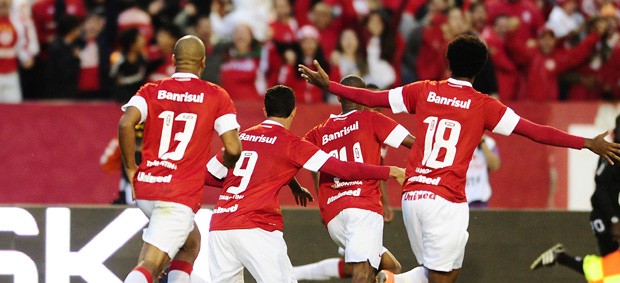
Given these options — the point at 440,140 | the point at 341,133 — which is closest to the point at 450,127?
the point at 440,140

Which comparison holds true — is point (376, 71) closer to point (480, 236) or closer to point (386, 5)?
point (386, 5)

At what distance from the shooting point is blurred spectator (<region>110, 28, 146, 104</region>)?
14.9 meters

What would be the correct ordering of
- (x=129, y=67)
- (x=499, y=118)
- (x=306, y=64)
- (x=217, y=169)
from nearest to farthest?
(x=499, y=118) < (x=217, y=169) < (x=129, y=67) < (x=306, y=64)

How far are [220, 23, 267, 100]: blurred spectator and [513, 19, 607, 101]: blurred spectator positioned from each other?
3.36 meters

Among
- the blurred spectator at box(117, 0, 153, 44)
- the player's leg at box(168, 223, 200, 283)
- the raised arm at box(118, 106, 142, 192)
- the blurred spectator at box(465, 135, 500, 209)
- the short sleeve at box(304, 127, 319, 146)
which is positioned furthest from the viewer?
the blurred spectator at box(117, 0, 153, 44)

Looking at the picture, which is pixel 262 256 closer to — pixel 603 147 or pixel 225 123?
pixel 225 123

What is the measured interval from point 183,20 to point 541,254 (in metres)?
6.48

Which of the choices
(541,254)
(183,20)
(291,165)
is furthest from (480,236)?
(183,20)

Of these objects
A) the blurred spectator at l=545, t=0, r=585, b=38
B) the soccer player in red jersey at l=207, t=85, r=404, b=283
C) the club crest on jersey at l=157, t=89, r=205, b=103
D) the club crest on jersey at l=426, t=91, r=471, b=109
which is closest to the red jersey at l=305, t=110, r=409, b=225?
the soccer player in red jersey at l=207, t=85, r=404, b=283

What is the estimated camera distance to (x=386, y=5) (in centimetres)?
1747

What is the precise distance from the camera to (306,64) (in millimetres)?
15875

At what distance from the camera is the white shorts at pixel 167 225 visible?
9617mm

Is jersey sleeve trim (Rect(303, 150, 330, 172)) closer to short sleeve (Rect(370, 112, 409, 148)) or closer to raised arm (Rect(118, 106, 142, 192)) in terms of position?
short sleeve (Rect(370, 112, 409, 148))

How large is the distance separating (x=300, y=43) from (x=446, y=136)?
21.3 ft
